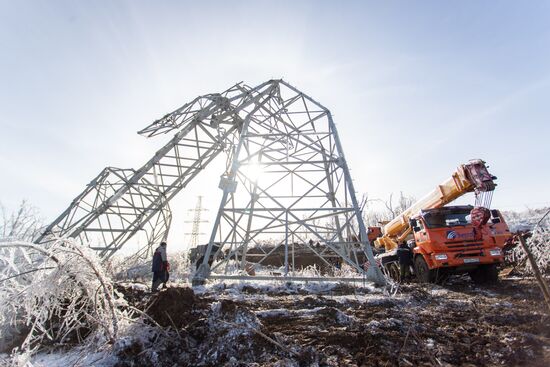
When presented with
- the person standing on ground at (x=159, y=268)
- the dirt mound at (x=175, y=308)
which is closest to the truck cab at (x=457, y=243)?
the dirt mound at (x=175, y=308)

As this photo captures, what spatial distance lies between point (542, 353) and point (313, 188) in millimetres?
6217

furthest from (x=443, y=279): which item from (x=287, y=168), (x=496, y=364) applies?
(x=496, y=364)

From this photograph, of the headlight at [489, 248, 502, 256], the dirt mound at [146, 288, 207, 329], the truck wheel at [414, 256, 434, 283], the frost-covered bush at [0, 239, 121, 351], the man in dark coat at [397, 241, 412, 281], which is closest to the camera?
the frost-covered bush at [0, 239, 121, 351]


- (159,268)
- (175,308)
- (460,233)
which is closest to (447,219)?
(460,233)

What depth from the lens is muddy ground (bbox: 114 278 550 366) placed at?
2.98m

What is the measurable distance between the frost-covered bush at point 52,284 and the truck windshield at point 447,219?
815 cm

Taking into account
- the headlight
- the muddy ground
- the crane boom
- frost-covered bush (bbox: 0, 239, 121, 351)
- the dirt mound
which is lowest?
the muddy ground

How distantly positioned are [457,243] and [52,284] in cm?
879

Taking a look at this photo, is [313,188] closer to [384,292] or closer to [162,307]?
[384,292]

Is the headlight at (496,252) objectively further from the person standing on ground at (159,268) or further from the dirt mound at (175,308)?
the person standing on ground at (159,268)

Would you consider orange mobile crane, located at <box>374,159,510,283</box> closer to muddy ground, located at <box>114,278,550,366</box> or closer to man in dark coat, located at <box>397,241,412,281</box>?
man in dark coat, located at <box>397,241,412,281</box>

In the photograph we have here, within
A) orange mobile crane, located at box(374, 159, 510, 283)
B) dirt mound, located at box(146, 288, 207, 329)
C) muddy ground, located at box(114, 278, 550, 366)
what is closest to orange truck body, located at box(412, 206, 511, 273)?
orange mobile crane, located at box(374, 159, 510, 283)

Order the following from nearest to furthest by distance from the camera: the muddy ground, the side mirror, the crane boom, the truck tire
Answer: the muddy ground, the crane boom, the truck tire, the side mirror

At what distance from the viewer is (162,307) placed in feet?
12.4
